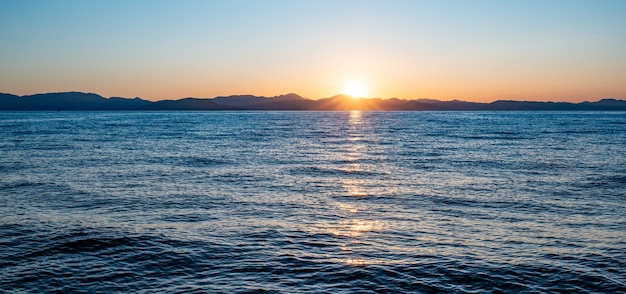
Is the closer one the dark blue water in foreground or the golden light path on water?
the dark blue water in foreground

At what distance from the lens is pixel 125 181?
3353 centimetres

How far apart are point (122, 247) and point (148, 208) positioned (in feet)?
22.5

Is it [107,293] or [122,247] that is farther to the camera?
[122,247]

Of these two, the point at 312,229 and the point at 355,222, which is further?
the point at 355,222

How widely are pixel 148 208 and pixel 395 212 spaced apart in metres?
12.1

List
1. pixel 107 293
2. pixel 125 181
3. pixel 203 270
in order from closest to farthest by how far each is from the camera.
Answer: pixel 107 293, pixel 203 270, pixel 125 181

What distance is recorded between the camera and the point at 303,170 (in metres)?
40.7

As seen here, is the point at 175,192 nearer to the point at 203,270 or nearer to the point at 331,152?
the point at 203,270

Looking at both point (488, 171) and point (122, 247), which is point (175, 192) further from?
point (488, 171)

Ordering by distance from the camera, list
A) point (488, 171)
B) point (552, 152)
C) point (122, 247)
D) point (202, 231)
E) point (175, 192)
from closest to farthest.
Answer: point (122, 247) < point (202, 231) < point (175, 192) < point (488, 171) < point (552, 152)

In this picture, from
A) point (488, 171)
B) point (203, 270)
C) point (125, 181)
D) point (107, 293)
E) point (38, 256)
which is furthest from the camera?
point (488, 171)

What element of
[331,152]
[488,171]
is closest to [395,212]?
[488,171]

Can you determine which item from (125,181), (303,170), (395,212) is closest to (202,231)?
(395,212)

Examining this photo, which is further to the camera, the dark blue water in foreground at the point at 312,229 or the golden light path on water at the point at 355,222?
the golden light path on water at the point at 355,222
